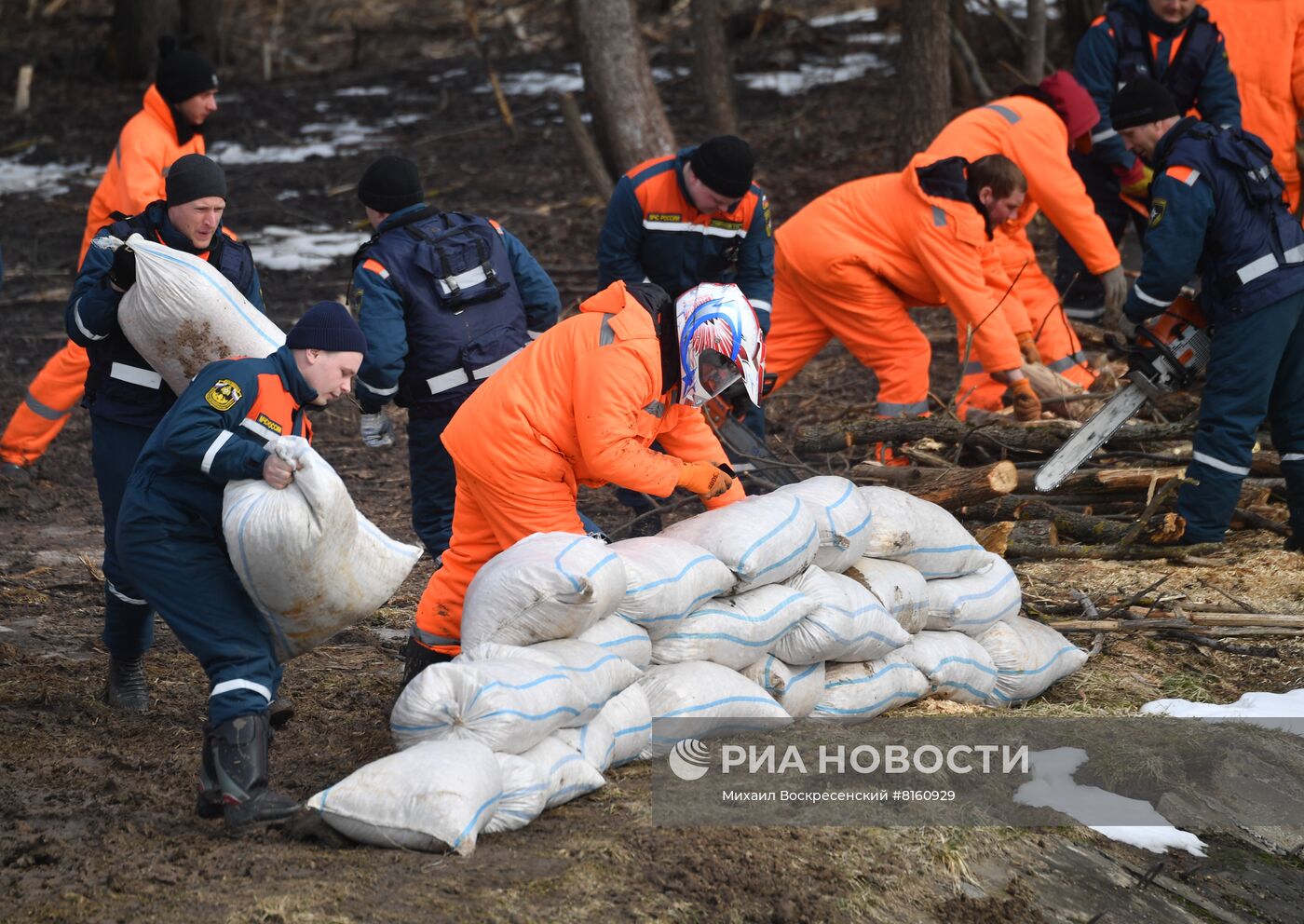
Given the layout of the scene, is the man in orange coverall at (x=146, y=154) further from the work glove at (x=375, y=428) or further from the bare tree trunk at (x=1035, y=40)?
the bare tree trunk at (x=1035, y=40)

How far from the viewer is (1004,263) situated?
7.04m

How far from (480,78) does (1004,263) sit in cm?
925

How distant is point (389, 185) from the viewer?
15.7ft

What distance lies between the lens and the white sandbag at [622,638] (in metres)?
3.65

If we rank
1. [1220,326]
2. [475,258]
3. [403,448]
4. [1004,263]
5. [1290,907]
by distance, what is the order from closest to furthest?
[1290,907] → [475,258] → [1220,326] → [1004,263] → [403,448]

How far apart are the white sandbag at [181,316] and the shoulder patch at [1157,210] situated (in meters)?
3.49

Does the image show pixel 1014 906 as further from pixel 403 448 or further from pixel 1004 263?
pixel 403 448

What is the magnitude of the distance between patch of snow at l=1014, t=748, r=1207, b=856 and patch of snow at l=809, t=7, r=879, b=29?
1293 centimetres

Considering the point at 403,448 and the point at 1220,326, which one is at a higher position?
the point at 1220,326

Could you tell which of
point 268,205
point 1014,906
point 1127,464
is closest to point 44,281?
point 268,205

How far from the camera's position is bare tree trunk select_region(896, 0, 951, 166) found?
970 centimetres

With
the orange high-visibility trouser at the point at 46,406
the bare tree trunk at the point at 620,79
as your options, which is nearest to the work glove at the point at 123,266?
the orange high-visibility trouser at the point at 46,406

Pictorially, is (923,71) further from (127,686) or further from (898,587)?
(127,686)

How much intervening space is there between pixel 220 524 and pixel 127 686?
1063mm
